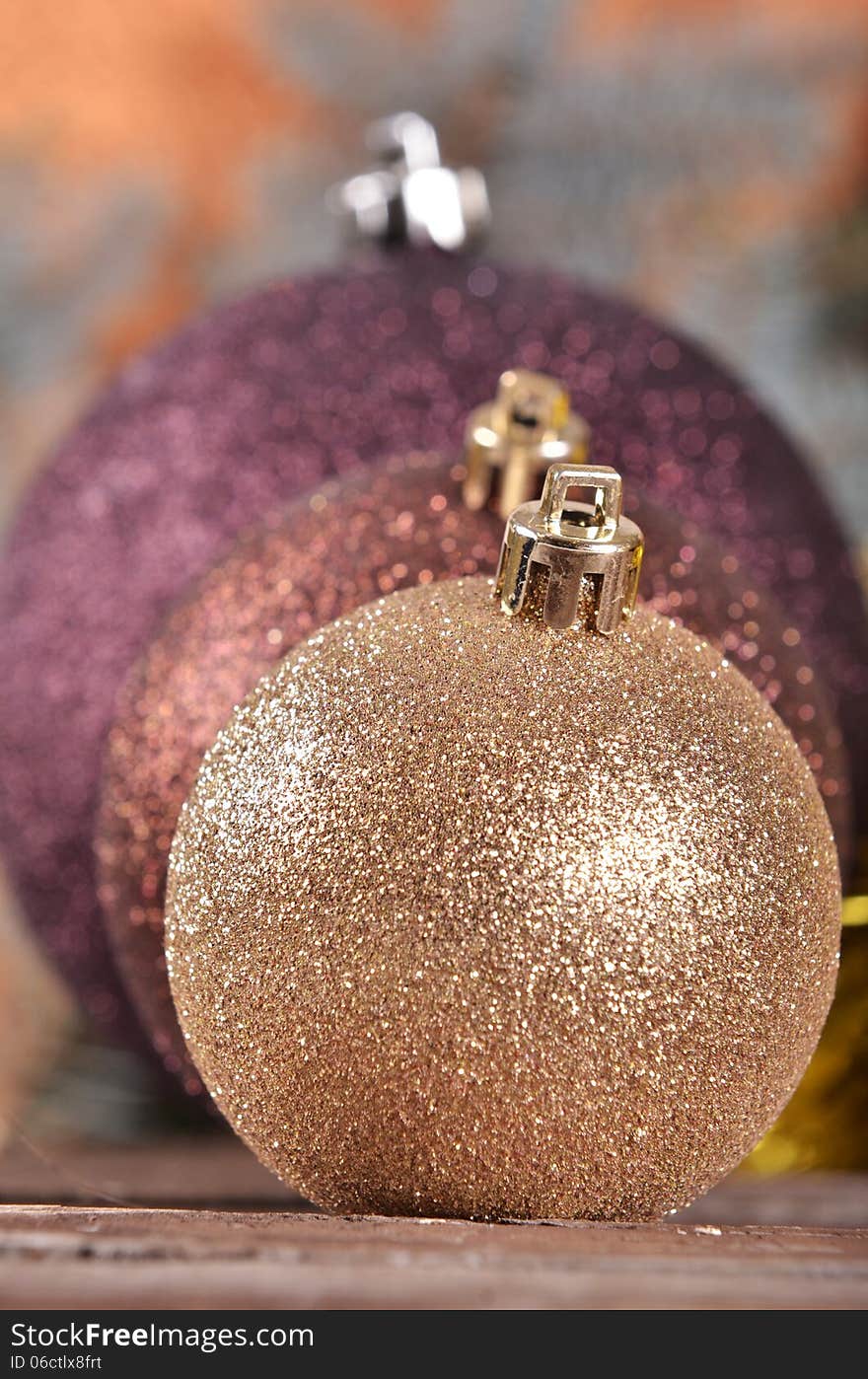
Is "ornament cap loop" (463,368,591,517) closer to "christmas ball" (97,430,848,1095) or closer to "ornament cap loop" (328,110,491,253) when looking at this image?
"christmas ball" (97,430,848,1095)

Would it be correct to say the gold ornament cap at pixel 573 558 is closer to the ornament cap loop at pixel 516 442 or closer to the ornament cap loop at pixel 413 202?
the ornament cap loop at pixel 516 442

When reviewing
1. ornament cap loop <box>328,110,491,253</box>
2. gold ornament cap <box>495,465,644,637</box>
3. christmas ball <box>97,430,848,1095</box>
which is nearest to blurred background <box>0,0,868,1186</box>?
ornament cap loop <box>328,110,491,253</box>

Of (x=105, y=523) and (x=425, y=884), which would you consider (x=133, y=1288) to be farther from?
(x=105, y=523)

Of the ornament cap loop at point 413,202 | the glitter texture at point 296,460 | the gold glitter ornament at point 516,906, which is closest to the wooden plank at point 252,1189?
the glitter texture at point 296,460

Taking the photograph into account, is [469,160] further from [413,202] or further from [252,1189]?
[252,1189]

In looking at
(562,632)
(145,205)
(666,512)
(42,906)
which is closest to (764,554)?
(666,512)
